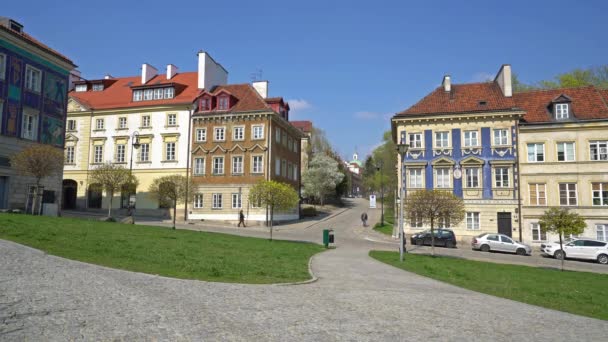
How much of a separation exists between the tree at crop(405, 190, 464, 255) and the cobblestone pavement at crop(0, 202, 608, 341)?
12.8m

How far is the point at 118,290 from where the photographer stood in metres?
8.84

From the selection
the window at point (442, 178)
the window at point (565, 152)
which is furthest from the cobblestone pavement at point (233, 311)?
the window at point (565, 152)

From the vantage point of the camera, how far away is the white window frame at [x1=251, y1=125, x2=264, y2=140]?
139ft

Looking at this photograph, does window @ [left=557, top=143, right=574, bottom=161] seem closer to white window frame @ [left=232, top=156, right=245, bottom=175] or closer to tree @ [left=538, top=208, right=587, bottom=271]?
tree @ [left=538, top=208, right=587, bottom=271]

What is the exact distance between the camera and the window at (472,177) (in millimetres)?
35750

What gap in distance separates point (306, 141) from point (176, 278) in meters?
60.6

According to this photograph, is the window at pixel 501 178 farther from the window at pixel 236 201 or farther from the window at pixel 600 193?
the window at pixel 236 201

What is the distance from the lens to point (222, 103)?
144 feet

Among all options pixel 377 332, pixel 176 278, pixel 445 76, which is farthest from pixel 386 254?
pixel 445 76

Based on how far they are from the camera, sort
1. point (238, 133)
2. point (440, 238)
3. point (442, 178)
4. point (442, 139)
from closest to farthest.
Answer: point (440, 238) → point (442, 178) → point (442, 139) → point (238, 133)

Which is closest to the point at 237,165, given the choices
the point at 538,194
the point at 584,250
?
the point at 538,194

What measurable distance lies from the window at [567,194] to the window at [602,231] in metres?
2.38

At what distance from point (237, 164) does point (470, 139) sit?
22.1 metres

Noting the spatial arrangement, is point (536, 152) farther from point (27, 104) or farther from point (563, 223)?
point (27, 104)
